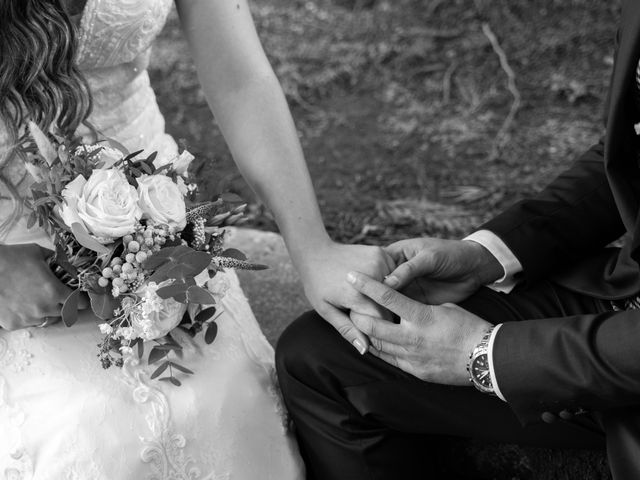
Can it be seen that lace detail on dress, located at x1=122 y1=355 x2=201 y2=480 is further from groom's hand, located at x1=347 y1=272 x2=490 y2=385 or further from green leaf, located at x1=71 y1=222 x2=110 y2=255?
groom's hand, located at x1=347 y1=272 x2=490 y2=385

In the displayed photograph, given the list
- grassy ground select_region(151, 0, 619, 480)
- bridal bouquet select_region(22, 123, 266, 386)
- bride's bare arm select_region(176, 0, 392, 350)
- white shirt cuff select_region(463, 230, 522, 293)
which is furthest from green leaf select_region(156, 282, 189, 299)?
grassy ground select_region(151, 0, 619, 480)

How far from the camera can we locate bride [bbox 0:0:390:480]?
1.72m

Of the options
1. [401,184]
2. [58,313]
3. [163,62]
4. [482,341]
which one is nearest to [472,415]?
[482,341]

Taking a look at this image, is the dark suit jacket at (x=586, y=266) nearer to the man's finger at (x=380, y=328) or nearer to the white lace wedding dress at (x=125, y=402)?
the man's finger at (x=380, y=328)

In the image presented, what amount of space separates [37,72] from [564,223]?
1.28m

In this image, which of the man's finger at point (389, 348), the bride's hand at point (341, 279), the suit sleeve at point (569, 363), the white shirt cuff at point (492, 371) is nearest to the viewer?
the suit sleeve at point (569, 363)

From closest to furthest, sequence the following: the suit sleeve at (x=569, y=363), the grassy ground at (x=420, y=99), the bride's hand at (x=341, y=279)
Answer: the suit sleeve at (x=569, y=363) < the bride's hand at (x=341, y=279) < the grassy ground at (x=420, y=99)

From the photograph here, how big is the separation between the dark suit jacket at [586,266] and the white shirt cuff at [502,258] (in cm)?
2

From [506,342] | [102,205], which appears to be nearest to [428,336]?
[506,342]

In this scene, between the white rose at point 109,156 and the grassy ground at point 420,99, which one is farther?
the grassy ground at point 420,99

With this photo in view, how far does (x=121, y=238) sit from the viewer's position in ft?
5.49

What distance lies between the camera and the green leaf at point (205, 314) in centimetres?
188

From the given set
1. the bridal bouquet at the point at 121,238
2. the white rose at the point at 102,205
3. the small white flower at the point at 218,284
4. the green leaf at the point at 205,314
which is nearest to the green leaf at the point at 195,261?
the bridal bouquet at the point at 121,238

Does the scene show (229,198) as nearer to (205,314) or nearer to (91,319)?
(205,314)
